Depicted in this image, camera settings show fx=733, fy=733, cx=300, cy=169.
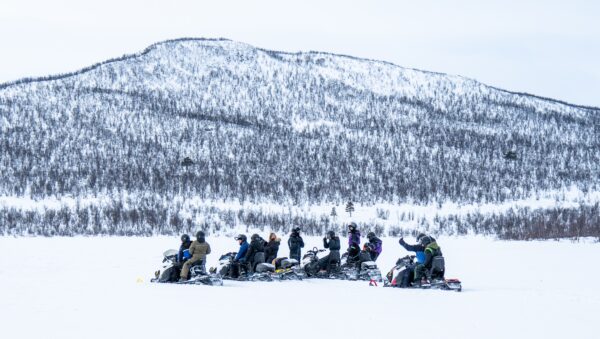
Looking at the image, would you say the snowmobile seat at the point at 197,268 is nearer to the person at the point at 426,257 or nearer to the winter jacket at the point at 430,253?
the person at the point at 426,257

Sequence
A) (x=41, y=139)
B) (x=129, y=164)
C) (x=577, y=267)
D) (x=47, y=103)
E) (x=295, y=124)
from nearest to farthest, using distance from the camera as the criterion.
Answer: (x=577, y=267), (x=129, y=164), (x=41, y=139), (x=47, y=103), (x=295, y=124)

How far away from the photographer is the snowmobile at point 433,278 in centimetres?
1834

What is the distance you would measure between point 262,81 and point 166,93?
20.5m

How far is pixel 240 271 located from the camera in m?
20.8

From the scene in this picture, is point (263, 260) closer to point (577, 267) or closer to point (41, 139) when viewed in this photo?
point (577, 267)

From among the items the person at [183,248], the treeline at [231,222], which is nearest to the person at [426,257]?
the person at [183,248]

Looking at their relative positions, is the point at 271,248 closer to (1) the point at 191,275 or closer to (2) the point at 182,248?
(2) the point at 182,248

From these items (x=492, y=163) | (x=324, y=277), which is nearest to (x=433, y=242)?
(x=324, y=277)

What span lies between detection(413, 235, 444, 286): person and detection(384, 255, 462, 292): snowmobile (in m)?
0.09

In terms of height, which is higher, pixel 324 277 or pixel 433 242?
pixel 433 242

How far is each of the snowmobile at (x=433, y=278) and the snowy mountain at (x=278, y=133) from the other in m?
42.1

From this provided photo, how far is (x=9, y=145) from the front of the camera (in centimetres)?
8731

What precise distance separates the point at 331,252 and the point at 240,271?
2.77 meters

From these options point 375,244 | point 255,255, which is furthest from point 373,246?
point 255,255
